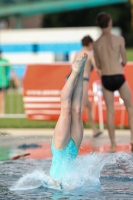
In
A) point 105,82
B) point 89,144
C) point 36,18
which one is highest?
point 36,18

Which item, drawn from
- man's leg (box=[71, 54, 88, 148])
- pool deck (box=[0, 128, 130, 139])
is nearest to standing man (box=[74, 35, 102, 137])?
pool deck (box=[0, 128, 130, 139])

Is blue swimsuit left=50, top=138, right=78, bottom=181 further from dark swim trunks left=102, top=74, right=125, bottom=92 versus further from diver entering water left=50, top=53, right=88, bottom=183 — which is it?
dark swim trunks left=102, top=74, right=125, bottom=92

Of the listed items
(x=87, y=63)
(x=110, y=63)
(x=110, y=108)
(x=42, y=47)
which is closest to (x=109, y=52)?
→ (x=110, y=63)

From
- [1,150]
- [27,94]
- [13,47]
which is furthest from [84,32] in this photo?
[1,150]

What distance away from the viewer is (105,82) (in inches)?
394

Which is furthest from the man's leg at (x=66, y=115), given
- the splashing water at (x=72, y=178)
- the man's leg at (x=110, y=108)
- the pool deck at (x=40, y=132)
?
the pool deck at (x=40, y=132)

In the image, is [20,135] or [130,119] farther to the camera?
[20,135]

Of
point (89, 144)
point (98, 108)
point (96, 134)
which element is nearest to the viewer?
point (89, 144)

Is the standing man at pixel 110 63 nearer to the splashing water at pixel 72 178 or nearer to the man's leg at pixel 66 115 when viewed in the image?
the splashing water at pixel 72 178

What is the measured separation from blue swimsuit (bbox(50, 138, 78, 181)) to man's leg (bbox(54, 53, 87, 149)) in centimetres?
5

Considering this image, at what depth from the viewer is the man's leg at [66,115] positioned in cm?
691

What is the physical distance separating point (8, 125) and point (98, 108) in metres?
1.91

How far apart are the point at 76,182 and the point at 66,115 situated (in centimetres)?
70

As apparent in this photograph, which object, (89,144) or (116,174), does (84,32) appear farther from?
(116,174)
